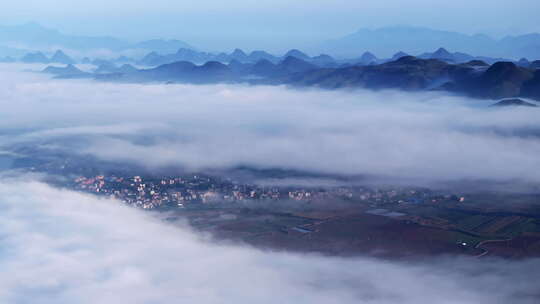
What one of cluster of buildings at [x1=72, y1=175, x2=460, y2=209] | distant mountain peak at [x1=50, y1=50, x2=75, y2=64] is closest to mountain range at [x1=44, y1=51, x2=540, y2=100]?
distant mountain peak at [x1=50, y1=50, x2=75, y2=64]

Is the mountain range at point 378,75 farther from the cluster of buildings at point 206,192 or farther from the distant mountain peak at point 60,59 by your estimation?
the cluster of buildings at point 206,192

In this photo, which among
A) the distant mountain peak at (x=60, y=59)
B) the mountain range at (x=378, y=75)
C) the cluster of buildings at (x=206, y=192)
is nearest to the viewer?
the cluster of buildings at (x=206, y=192)

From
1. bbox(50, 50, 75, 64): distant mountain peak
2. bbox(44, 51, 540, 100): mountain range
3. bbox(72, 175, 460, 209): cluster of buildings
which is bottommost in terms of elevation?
Answer: bbox(72, 175, 460, 209): cluster of buildings

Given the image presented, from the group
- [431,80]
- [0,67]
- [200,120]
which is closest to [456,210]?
[200,120]

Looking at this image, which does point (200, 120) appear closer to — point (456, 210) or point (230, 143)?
point (230, 143)

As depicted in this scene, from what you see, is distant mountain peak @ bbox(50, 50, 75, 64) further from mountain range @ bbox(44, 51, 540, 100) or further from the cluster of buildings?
the cluster of buildings

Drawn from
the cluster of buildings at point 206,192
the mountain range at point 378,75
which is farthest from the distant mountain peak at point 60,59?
the cluster of buildings at point 206,192

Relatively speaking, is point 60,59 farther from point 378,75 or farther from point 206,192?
point 206,192

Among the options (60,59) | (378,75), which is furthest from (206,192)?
(60,59)

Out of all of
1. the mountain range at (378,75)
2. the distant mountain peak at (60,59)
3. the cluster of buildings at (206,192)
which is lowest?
the cluster of buildings at (206,192)

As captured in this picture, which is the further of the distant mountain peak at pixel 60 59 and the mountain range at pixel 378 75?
the distant mountain peak at pixel 60 59

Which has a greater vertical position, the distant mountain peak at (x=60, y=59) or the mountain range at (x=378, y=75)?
the distant mountain peak at (x=60, y=59)
